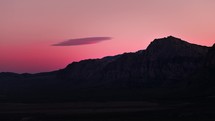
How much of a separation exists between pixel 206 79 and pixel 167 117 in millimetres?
64264

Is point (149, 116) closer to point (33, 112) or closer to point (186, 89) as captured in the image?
point (33, 112)

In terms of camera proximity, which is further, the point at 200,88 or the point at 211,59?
the point at 211,59

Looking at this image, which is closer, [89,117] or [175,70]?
[89,117]

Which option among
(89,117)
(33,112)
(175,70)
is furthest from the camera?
(175,70)

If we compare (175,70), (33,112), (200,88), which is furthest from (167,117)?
(175,70)

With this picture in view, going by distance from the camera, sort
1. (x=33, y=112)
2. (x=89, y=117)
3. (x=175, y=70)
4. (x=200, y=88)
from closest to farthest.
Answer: (x=89, y=117), (x=33, y=112), (x=200, y=88), (x=175, y=70)

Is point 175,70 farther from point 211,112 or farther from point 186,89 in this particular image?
point 211,112

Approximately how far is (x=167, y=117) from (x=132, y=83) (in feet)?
409

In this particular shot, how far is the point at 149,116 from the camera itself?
3009 inches

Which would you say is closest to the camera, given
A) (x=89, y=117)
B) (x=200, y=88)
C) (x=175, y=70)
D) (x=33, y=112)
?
(x=89, y=117)

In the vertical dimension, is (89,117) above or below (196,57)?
below

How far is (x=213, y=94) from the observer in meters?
115

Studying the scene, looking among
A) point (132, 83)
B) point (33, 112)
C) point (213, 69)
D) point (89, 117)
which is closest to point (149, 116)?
point (89, 117)

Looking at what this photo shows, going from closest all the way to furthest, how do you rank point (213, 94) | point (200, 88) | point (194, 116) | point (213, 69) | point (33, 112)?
point (194, 116)
point (33, 112)
point (213, 94)
point (200, 88)
point (213, 69)
